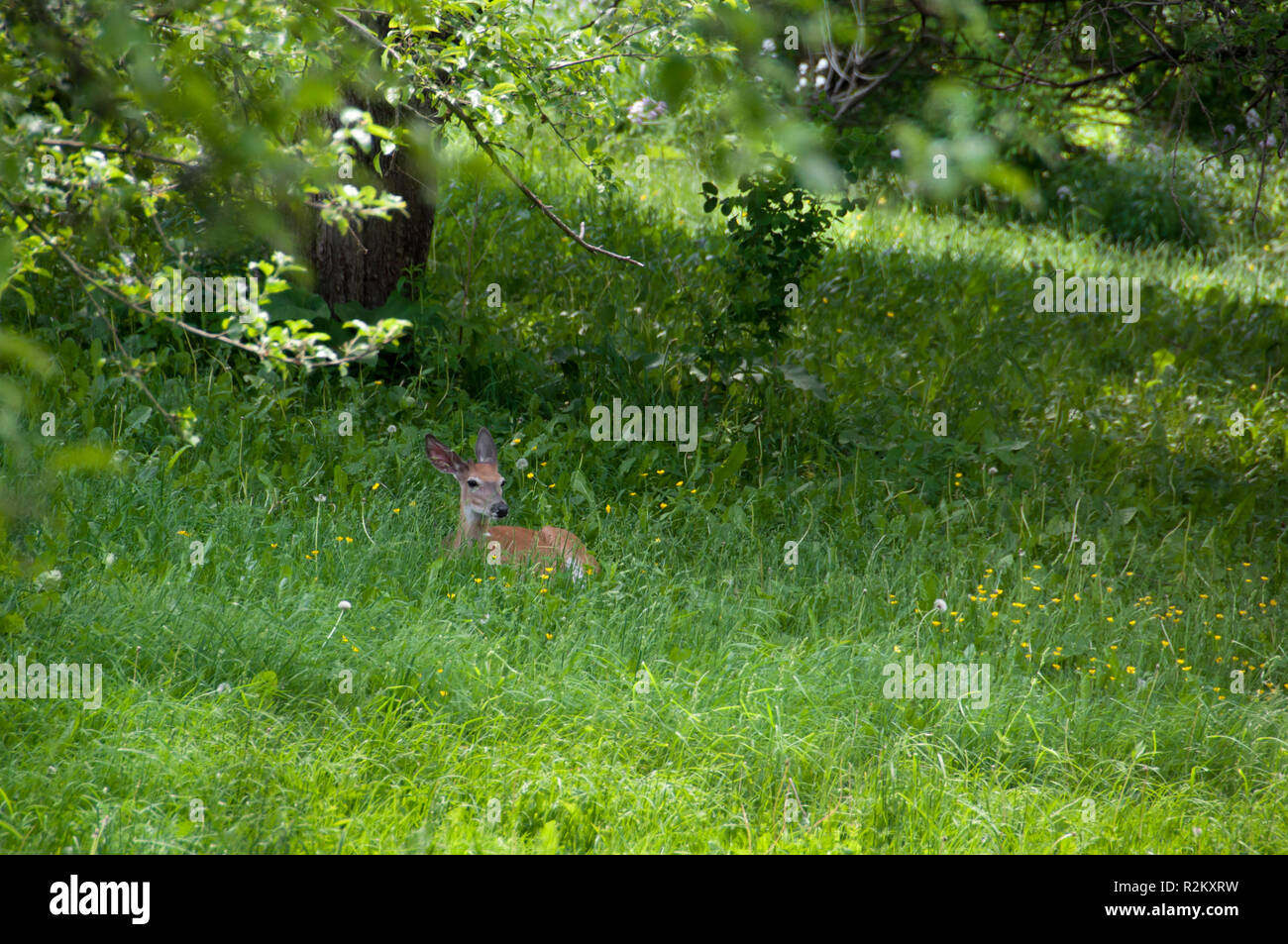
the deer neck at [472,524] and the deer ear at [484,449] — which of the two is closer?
the deer neck at [472,524]

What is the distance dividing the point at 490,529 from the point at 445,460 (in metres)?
0.49

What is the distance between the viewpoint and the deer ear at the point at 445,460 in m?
6.16

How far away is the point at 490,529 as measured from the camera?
602cm

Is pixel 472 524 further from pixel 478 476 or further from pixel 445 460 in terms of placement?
pixel 445 460

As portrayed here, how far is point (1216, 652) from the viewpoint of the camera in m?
5.82

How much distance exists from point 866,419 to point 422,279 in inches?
132

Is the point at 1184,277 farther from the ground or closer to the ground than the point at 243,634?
farther from the ground

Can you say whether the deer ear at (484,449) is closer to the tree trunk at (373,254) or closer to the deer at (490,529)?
the deer at (490,529)

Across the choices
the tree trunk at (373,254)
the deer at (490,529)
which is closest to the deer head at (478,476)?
the deer at (490,529)

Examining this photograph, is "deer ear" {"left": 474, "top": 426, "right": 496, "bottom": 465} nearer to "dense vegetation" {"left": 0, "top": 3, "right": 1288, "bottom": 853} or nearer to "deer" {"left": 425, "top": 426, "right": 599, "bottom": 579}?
"deer" {"left": 425, "top": 426, "right": 599, "bottom": 579}

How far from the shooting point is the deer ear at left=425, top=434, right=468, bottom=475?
6.16 m
